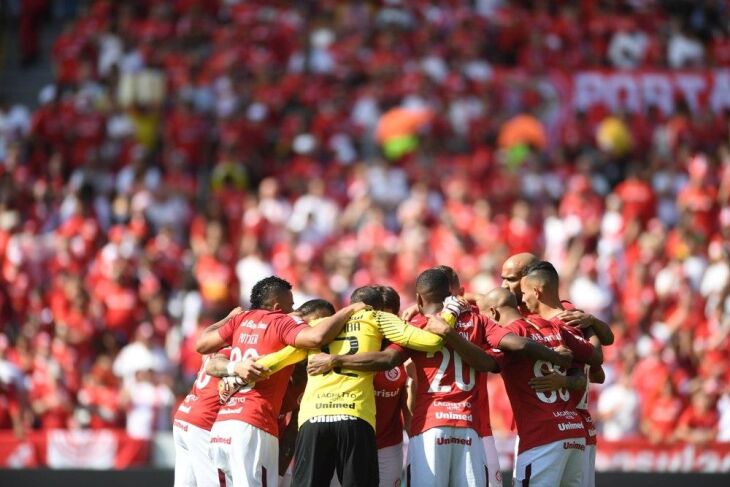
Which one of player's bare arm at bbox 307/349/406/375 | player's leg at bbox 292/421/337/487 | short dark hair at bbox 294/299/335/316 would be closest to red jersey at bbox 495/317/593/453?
player's bare arm at bbox 307/349/406/375

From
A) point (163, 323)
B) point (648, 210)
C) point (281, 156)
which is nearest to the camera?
point (163, 323)

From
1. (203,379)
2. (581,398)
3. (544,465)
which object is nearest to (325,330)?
(203,379)

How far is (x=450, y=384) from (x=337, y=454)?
945mm

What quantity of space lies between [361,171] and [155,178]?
9.89 feet

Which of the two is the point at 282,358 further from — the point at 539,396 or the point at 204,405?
the point at 539,396

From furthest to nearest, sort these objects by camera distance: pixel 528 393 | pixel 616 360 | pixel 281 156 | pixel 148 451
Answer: pixel 281 156 → pixel 616 360 → pixel 148 451 → pixel 528 393

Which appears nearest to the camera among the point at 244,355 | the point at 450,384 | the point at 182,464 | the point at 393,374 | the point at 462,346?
the point at 462,346

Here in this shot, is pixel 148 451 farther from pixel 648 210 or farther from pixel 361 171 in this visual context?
pixel 648 210

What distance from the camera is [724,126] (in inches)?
758

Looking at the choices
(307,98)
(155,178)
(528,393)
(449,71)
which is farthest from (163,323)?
(528,393)

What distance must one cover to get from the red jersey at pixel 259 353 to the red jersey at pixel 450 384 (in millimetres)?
949

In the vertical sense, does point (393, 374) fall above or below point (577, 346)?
below

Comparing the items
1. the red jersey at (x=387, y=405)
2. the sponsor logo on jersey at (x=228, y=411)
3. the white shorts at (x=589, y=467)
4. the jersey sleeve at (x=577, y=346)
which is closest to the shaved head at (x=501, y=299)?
the jersey sleeve at (x=577, y=346)

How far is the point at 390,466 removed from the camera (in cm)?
948
